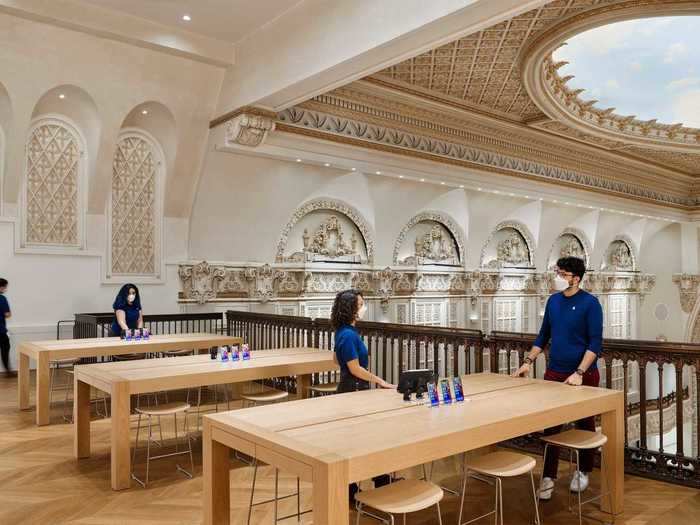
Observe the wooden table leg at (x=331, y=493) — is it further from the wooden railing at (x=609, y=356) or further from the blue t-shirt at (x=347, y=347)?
the wooden railing at (x=609, y=356)

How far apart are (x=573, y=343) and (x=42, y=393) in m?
5.07

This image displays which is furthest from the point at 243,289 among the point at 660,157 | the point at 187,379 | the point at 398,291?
the point at 660,157

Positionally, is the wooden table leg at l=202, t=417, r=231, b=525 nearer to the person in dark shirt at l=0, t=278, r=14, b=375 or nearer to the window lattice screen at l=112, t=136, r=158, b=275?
the person in dark shirt at l=0, t=278, r=14, b=375

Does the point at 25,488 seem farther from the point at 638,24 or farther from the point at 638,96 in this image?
the point at 638,96

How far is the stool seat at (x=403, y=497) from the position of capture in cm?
273

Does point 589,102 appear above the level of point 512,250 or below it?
above

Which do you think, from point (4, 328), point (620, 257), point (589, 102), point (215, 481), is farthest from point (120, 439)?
point (620, 257)

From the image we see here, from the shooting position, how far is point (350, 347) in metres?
4.10

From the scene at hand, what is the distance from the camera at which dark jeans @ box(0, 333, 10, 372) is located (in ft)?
28.1

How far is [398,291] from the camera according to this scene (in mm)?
13453

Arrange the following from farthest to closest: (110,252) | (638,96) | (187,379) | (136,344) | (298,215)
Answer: (298,215), (638,96), (110,252), (136,344), (187,379)

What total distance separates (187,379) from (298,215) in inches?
278

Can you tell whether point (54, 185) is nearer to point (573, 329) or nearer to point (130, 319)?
point (130, 319)

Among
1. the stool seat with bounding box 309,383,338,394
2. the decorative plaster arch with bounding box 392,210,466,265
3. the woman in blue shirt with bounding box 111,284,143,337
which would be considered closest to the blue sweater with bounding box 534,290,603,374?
the stool seat with bounding box 309,383,338,394
